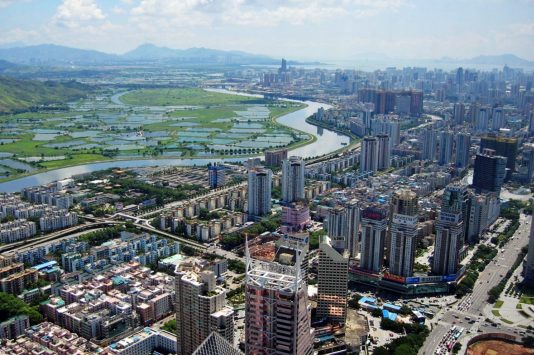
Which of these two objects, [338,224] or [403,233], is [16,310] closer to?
[338,224]

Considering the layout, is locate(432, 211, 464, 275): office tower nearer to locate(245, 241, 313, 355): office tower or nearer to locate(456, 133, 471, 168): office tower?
locate(245, 241, 313, 355): office tower

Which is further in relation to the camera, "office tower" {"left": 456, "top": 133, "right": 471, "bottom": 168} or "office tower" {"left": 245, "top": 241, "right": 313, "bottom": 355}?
"office tower" {"left": 456, "top": 133, "right": 471, "bottom": 168}

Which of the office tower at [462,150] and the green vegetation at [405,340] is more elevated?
the office tower at [462,150]

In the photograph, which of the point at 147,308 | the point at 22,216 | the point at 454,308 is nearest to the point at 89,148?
the point at 22,216

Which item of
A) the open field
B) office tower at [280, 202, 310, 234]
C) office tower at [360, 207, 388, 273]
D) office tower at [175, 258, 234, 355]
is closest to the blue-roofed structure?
office tower at [175, 258, 234, 355]

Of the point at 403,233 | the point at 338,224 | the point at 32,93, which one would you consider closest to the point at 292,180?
the point at 338,224

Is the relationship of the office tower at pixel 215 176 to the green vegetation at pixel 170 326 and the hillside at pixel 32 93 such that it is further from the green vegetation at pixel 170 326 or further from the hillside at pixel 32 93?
the hillside at pixel 32 93

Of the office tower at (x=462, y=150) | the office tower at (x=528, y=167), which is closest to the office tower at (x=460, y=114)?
the office tower at (x=462, y=150)
